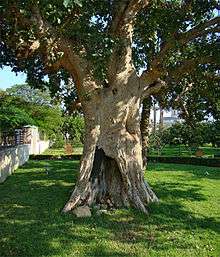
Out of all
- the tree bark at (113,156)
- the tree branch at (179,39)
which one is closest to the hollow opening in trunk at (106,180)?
the tree bark at (113,156)

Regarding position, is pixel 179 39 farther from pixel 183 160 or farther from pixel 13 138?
pixel 183 160

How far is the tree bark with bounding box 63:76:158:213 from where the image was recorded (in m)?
11.5

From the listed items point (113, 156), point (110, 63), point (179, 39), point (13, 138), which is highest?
point (179, 39)

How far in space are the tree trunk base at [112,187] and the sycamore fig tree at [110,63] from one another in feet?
0.08

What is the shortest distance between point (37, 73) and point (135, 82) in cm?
496

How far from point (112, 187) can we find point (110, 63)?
3298 millimetres

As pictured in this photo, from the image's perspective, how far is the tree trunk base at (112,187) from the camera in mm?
11227

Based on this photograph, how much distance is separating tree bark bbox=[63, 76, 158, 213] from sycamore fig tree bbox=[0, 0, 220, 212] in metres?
0.03

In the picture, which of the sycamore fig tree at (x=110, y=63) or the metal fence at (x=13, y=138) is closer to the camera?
the sycamore fig tree at (x=110, y=63)

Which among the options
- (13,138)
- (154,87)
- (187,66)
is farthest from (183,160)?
(154,87)

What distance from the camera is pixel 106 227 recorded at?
32.2 feet

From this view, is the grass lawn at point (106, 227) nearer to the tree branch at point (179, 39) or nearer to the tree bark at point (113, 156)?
the tree bark at point (113, 156)

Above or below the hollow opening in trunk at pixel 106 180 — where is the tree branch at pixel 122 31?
above

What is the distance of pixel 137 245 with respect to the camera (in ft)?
29.1
